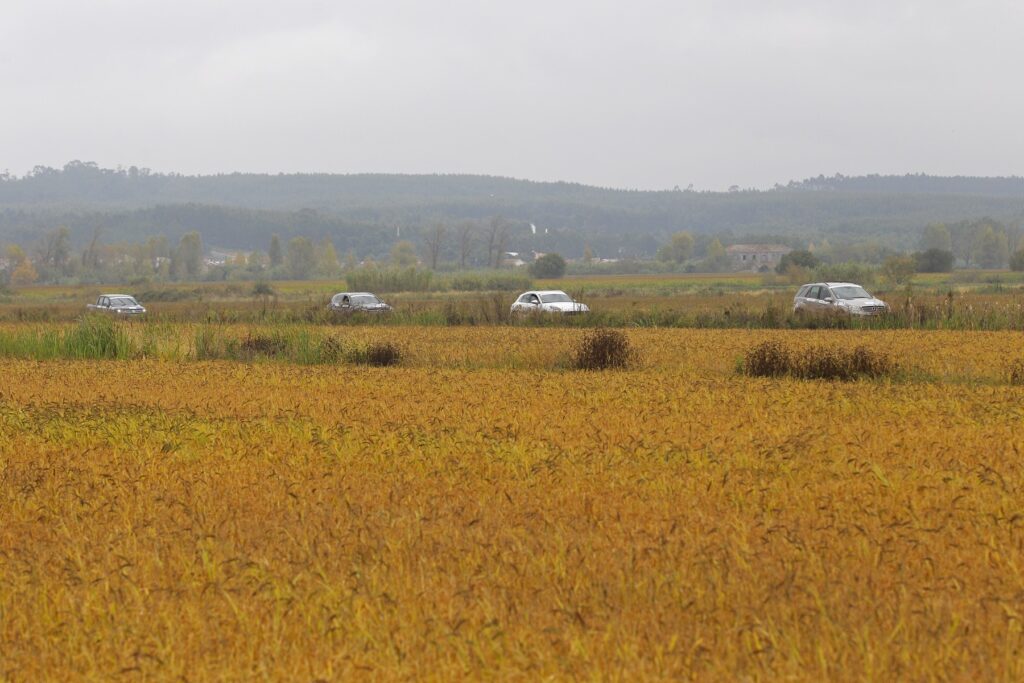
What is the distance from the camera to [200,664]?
6227 millimetres

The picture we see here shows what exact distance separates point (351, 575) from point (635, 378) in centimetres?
1374

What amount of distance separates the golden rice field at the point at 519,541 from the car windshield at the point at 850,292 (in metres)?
24.9

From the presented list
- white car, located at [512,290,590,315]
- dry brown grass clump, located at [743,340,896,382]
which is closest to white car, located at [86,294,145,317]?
white car, located at [512,290,590,315]

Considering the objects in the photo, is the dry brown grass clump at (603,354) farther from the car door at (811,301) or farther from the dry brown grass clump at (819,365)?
the car door at (811,301)

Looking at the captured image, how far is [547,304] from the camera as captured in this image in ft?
150

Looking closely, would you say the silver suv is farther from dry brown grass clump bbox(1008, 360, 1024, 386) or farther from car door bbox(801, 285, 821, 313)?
dry brown grass clump bbox(1008, 360, 1024, 386)

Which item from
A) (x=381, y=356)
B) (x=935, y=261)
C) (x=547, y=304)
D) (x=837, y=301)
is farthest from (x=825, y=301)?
(x=935, y=261)

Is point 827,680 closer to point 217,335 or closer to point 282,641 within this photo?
point 282,641

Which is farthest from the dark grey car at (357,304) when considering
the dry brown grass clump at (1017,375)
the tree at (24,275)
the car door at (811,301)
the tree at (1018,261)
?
the tree at (24,275)

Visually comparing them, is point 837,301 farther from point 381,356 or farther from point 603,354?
point 381,356

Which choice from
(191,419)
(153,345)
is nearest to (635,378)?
(191,419)

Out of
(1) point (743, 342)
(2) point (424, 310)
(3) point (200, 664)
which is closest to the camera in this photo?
(3) point (200, 664)

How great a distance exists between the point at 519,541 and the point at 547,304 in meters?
37.7

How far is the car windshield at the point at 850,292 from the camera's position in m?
41.6
